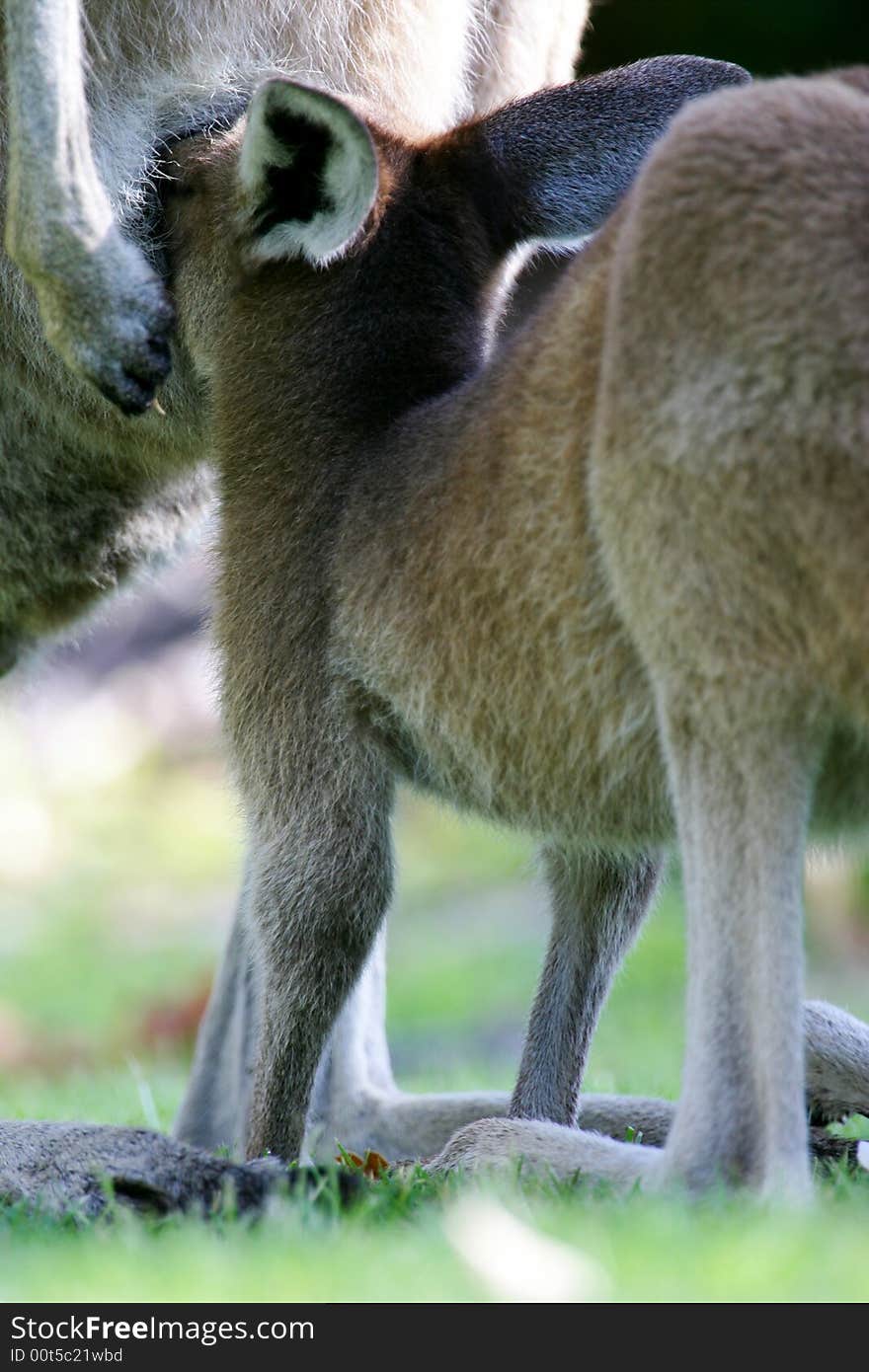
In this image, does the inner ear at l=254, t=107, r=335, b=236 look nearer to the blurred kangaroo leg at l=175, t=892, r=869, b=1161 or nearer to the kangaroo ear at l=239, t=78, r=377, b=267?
the kangaroo ear at l=239, t=78, r=377, b=267

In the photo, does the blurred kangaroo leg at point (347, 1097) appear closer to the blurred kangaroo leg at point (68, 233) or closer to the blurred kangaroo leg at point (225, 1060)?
the blurred kangaroo leg at point (225, 1060)

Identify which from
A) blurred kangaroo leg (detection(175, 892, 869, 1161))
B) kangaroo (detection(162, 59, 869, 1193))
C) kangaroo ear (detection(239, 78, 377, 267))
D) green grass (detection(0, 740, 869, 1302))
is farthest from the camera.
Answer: blurred kangaroo leg (detection(175, 892, 869, 1161))

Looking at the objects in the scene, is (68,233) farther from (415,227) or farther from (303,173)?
(415,227)

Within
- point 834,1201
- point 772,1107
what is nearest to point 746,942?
point 772,1107

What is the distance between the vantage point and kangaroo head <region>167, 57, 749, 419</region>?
10.0ft

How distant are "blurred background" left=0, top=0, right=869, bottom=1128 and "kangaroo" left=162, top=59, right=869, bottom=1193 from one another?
1.49 metres

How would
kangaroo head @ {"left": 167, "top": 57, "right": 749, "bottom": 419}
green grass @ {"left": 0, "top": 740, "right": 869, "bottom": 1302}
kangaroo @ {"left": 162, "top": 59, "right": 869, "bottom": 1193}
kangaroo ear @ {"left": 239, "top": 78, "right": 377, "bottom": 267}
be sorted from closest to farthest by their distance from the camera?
green grass @ {"left": 0, "top": 740, "right": 869, "bottom": 1302}
kangaroo @ {"left": 162, "top": 59, "right": 869, "bottom": 1193}
kangaroo ear @ {"left": 239, "top": 78, "right": 377, "bottom": 267}
kangaroo head @ {"left": 167, "top": 57, "right": 749, "bottom": 419}

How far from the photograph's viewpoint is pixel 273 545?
3023 mm

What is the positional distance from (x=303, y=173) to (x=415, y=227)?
218mm

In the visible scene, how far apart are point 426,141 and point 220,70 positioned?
0.45m

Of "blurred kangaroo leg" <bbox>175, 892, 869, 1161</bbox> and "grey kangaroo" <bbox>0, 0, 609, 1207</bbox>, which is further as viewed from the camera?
"blurred kangaroo leg" <bbox>175, 892, 869, 1161</bbox>

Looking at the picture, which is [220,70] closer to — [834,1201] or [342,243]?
[342,243]

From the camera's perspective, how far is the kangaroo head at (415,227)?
3061mm

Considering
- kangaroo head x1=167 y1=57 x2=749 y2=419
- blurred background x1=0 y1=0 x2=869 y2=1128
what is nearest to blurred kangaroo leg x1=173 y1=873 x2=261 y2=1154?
blurred background x1=0 y1=0 x2=869 y2=1128
